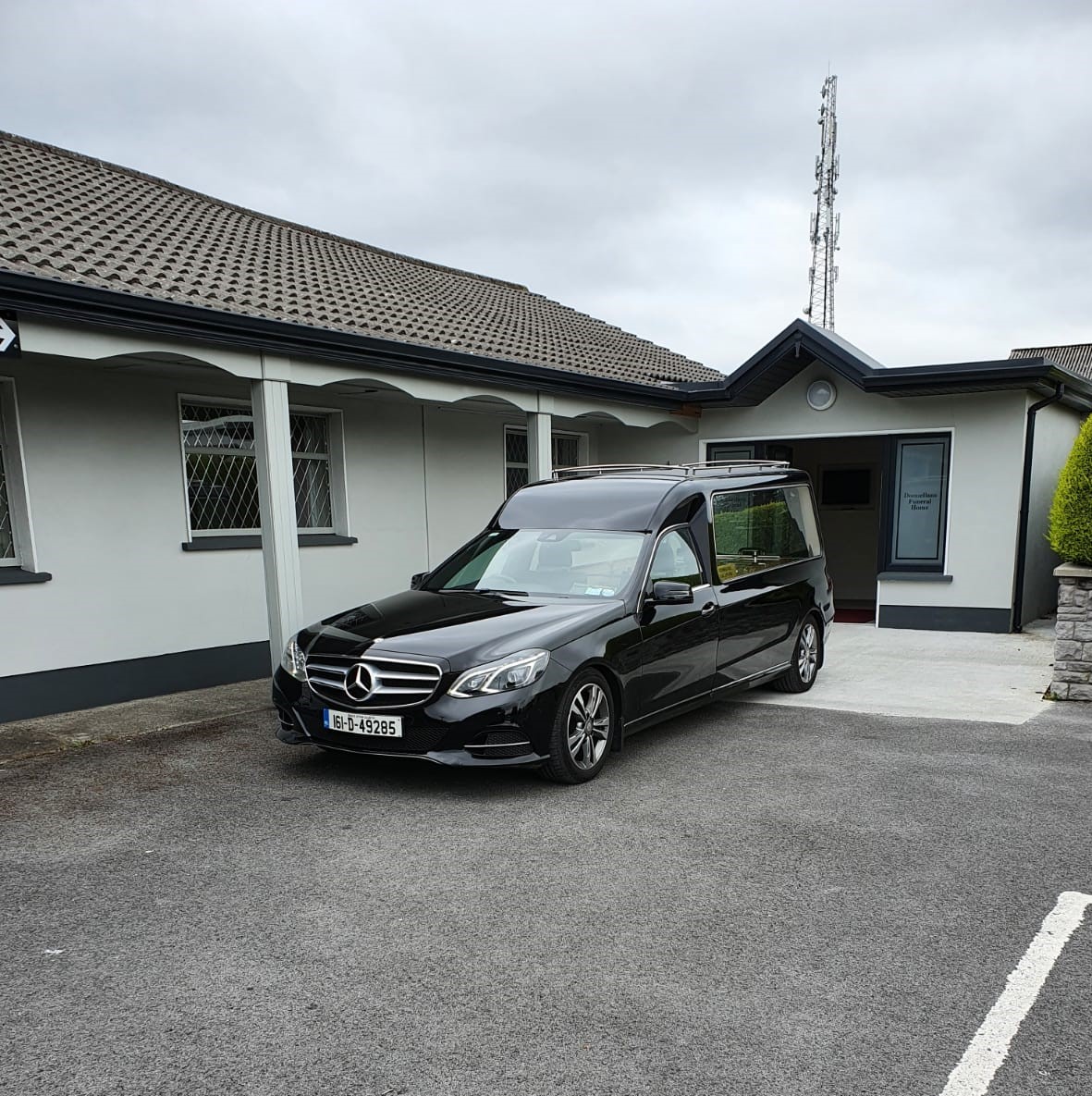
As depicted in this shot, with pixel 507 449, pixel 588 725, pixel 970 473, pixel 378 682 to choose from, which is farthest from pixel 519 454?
pixel 378 682

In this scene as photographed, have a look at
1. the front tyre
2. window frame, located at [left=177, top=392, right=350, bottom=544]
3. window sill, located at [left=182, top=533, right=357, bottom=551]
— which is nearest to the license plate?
the front tyre

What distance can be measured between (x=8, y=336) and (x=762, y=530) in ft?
18.7

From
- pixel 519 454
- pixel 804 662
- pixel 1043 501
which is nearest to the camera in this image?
pixel 804 662

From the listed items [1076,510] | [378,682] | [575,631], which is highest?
[1076,510]

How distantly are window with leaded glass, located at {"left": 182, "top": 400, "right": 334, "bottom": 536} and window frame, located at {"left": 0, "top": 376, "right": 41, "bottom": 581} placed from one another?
1529 mm

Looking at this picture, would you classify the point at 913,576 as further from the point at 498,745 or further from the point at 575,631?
the point at 498,745

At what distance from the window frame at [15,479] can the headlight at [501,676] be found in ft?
14.8

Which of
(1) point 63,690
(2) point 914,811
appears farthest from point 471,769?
(1) point 63,690

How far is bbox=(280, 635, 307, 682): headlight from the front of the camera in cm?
554

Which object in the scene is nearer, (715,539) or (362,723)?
(362,723)

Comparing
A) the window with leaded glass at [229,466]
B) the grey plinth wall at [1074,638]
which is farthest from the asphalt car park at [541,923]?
the window with leaded glass at [229,466]

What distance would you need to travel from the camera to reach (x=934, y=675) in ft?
28.2

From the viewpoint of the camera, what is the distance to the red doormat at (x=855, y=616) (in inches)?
500

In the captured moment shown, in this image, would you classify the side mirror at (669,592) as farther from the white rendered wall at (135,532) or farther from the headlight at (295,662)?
the white rendered wall at (135,532)
